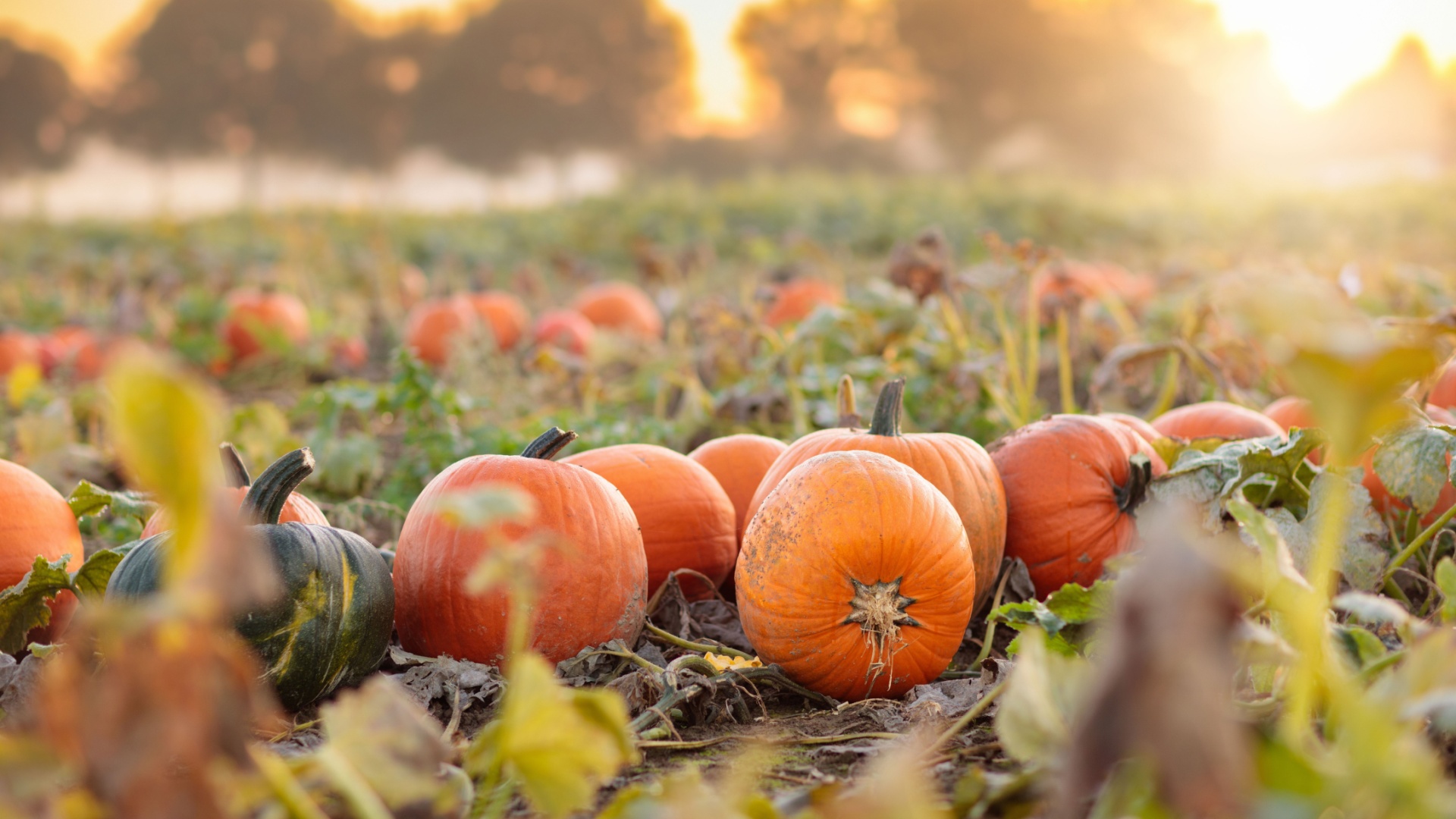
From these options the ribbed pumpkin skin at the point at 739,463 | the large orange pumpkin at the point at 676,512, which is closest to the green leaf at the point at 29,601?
the large orange pumpkin at the point at 676,512

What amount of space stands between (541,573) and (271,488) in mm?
525

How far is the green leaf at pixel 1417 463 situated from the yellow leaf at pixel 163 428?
207 centimetres

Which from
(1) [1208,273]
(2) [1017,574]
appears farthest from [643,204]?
(2) [1017,574]

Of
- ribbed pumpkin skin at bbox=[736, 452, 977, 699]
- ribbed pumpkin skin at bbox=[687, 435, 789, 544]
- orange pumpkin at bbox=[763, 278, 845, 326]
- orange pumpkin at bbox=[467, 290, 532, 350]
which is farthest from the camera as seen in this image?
orange pumpkin at bbox=[467, 290, 532, 350]

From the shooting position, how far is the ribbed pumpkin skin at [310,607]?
180 cm

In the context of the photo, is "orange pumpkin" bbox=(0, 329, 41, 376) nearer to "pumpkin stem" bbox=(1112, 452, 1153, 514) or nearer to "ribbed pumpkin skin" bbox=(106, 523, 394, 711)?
"ribbed pumpkin skin" bbox=(106, 523, 394, 711)

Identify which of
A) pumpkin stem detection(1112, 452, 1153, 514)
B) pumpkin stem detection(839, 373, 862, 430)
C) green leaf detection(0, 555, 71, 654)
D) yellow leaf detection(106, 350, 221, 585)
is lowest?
green leaf detection(0, 555, 71, 654)

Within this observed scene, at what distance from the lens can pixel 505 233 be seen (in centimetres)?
1509

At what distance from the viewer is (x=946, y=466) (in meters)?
2.27

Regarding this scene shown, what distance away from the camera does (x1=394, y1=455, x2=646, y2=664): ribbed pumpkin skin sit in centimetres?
204

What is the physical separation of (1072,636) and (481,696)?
1.04m

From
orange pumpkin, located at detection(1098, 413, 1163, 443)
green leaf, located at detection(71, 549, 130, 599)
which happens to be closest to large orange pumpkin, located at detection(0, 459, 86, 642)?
green leaf, located at detection(71, 549, 130, 599)

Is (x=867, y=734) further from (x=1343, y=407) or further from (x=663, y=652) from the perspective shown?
(x=1343, y=407)

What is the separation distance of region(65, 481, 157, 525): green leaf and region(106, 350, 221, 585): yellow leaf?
1.82m
